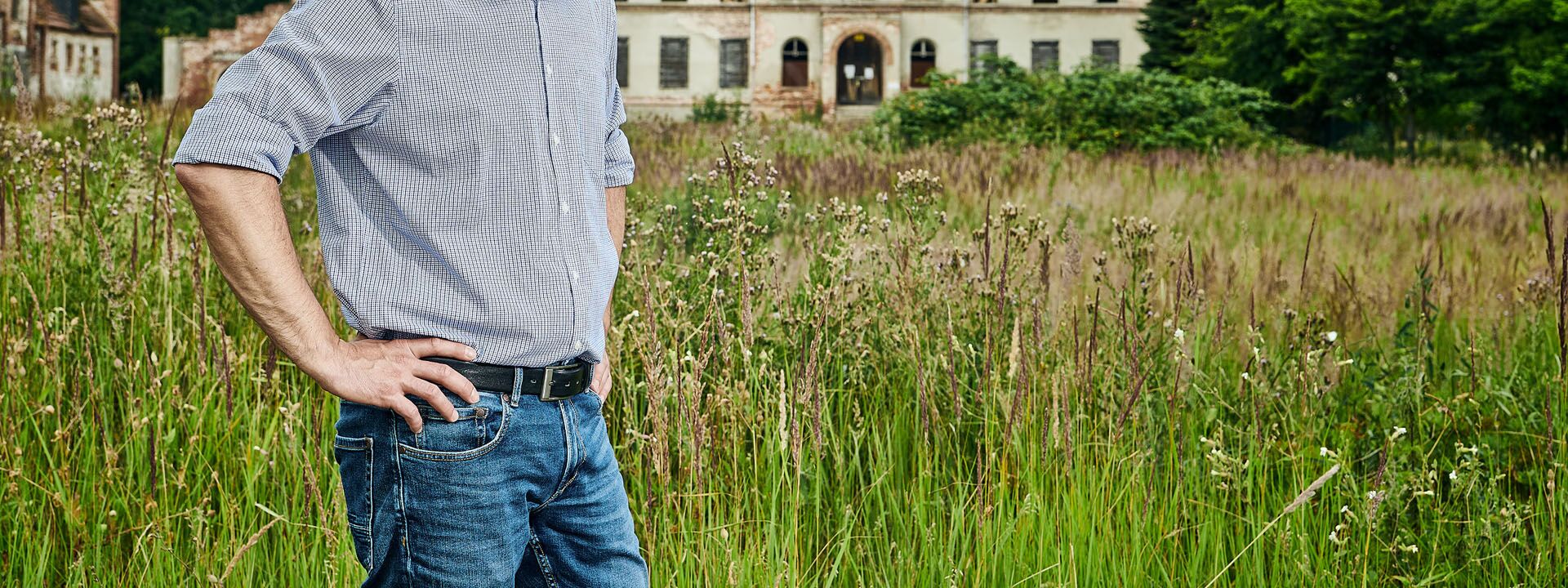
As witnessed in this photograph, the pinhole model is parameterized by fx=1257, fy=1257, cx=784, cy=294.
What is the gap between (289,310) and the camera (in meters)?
1.65

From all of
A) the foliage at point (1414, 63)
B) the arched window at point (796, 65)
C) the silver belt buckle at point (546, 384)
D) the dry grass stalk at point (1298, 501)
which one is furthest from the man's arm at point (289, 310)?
the arched window at point (796, 65)

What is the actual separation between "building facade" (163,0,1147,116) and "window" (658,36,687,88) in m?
0.03

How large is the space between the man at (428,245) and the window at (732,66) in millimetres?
37667

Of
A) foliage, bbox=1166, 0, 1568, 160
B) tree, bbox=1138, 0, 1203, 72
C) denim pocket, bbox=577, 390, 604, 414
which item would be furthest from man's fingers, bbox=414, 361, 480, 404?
tree, bbox=1138, 0, 1203, 72

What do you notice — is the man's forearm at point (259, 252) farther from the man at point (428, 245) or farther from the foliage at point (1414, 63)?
the foliage at point (1414, 63)

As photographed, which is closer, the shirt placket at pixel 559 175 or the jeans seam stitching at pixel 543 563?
the shirt placket at pixel 559 175

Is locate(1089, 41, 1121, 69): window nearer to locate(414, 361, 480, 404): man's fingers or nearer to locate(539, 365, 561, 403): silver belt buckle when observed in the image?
locate(539, 365, 561, 403): silver belt buckle

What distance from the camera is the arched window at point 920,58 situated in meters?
38.4

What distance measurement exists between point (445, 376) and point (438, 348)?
0.15ft

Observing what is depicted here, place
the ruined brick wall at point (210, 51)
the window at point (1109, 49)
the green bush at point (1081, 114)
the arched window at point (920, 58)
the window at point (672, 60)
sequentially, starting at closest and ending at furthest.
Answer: the green bush at point (1081, 114)
the ruined brick wall at point (210, 51)
the arched window at point (920, 58)
the window at point (1109, 49)
the window at point (672, 60)

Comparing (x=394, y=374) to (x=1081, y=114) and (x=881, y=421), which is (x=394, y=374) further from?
(x=1081, y=114)

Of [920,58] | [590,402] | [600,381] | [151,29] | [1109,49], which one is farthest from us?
[151,29]

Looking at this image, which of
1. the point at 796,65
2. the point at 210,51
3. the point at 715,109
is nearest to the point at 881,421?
the point at 715,109

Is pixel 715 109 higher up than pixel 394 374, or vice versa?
pixel 715 109
